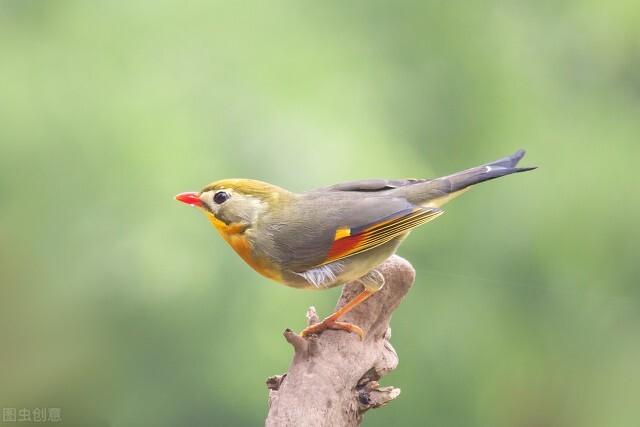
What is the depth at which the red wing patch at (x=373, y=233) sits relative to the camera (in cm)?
184

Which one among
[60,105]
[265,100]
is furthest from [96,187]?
[265,100]

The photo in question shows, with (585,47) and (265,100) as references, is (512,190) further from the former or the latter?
(265,100)

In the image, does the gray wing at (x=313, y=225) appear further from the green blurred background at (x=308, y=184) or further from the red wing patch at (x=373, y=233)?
the green blurred background at (x=308, y=184)

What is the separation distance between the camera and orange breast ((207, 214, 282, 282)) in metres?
1.84

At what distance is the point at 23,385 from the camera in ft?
7.44

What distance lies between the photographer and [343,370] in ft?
5.98

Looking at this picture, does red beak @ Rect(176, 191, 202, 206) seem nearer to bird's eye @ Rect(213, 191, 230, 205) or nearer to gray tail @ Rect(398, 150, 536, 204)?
bird's eye @ Rect(213, 191, 230, 205)

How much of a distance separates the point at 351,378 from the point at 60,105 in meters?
1.25

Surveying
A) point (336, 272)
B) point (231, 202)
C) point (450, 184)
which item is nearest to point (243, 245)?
point (231, 202)

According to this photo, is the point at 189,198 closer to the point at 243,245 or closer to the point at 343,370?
the point at 243,245

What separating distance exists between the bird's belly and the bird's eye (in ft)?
0.66

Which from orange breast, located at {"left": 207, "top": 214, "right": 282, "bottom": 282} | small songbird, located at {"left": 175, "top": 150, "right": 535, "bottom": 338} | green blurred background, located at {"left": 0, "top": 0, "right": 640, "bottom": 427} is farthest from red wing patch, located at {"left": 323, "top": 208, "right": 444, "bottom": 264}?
green blurred background, located at {"left": 0, "top": 0, "right": 640, "bottom": 427}

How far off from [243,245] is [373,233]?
0.27 meters

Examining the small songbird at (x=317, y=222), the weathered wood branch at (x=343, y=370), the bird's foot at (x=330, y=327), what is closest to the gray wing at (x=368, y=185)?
the small songbird at (x=317, y=222)
